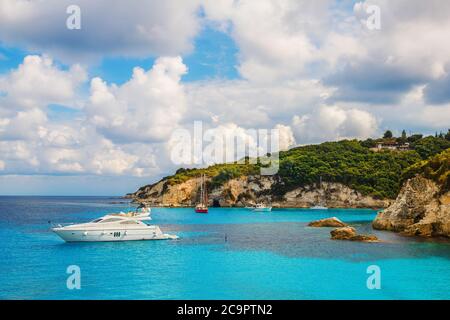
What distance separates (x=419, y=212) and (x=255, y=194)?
89.1 metres

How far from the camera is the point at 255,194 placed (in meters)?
146

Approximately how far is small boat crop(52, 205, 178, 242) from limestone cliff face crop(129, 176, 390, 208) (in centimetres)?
9115

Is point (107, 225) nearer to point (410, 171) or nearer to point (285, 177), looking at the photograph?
point (410, 171)

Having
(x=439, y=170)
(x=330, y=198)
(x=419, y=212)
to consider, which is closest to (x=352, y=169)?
(x=330, y=198)

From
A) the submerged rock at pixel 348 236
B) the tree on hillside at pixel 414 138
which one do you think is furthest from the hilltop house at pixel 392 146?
the submerged rock at pixel 348 236

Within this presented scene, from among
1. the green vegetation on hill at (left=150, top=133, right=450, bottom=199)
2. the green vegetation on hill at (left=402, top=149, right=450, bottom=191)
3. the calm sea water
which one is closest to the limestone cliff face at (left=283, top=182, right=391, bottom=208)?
the green vegetation on hill at (left=150, top=133, right=450, bottom=199)

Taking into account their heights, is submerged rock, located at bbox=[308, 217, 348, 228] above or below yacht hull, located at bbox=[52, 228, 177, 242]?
below

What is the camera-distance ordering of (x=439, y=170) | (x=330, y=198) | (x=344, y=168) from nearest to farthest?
(x=439, y=170)
(x=330, y=198)
(x=344, y=168)

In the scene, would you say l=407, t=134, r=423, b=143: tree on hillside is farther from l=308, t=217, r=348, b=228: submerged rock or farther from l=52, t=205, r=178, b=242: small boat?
l=52, t=205, r=178, b=242: small boat

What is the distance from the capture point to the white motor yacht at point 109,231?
48219 millimetres

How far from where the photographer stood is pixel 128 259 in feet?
128

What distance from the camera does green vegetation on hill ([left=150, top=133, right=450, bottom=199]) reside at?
135 meters

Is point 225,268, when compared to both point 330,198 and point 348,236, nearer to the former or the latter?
point 348,236
